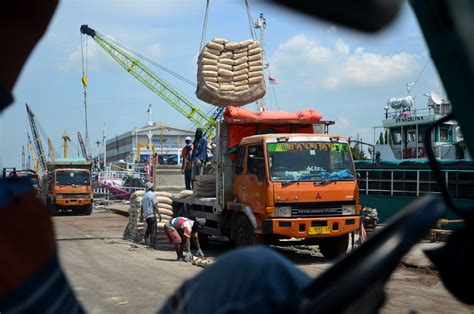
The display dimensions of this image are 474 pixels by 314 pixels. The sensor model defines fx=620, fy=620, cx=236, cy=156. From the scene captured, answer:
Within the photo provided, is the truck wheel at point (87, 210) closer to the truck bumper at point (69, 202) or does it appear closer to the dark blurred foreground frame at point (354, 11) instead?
the truck bumper at point (69, 202)

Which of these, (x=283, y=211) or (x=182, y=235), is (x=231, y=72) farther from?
(x=182, y=235)

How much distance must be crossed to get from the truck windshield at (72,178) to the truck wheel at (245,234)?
832 inches

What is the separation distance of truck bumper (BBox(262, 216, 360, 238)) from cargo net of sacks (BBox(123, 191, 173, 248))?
4.51 metres

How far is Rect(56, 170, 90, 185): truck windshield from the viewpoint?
107ft

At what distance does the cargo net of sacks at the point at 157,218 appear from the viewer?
16.0 meters

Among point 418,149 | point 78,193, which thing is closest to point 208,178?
point 418,149

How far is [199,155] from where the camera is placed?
15992 millimetres

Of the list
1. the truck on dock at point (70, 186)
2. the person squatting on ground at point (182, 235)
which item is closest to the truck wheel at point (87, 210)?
the truck on dock at point (70, 186)

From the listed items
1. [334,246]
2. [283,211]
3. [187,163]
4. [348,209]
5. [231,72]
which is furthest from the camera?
[187,163]

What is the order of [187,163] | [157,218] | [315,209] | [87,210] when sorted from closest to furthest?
1. [315,209]
2. [157,218]
3. [187,163]
4. [87,210]

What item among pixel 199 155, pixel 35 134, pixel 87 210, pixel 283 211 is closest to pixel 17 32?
pixel 283 211

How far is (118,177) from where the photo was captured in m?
50.9

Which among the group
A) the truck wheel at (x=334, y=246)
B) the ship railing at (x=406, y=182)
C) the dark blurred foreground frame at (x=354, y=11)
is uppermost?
the dark blurred foreground frame at (x=354, y=11)

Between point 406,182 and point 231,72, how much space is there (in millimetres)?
8363
